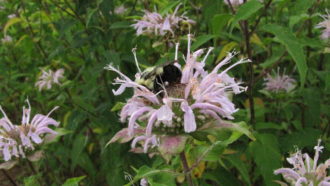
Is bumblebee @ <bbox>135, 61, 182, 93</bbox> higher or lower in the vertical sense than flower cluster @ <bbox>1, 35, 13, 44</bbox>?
higher

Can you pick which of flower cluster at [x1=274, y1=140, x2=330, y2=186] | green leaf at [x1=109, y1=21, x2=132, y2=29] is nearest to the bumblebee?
flower cluster at [x1=274, y1=140, x2=330, y2=186]

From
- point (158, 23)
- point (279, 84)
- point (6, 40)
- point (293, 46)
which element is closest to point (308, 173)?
point (293, 46)

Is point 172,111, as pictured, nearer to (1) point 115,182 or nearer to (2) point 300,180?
(2) point 300,180

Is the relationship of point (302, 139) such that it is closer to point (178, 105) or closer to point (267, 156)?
point (267, 156)

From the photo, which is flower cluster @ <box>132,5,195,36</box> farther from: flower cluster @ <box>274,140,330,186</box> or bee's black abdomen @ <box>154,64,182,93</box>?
flower cluster @ <box>274,140,330,186</box>

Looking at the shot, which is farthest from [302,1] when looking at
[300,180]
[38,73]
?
[38,73]

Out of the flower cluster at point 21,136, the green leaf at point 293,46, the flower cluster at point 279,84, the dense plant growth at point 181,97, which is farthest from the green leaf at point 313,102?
the flower cluster at point 21,136
